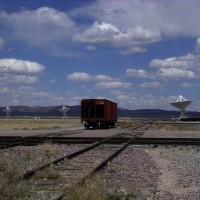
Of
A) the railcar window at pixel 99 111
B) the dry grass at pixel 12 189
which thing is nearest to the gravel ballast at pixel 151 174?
the dry grass at pixel 12 189

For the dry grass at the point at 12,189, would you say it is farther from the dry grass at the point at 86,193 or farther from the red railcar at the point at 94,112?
the red railcar at the point at 94,112

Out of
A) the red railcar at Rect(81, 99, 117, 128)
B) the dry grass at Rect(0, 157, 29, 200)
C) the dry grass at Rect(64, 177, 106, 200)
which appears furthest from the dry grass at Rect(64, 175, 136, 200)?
the red railcar at Rect(81, 99, 117, 128)

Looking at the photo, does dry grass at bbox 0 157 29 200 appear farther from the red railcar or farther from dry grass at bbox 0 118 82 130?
dry grass at bbox 0 118 82 130

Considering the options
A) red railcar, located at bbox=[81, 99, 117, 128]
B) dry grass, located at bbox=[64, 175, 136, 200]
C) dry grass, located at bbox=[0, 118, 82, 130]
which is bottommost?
dry grass, located at bbox=[64, 175, 136, 200]

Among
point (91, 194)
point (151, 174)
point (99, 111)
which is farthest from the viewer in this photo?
point (99, 111)

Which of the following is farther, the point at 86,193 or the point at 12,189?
the point at 12,189

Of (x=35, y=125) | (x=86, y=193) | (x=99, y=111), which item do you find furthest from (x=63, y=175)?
(x=35, y=125)

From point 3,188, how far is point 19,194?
449mm

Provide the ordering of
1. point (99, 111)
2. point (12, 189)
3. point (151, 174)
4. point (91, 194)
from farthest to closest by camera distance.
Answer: point (99, 111) → point (151, 174) → point (12, 189) → point (91, 194)

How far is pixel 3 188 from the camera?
10.1 metres

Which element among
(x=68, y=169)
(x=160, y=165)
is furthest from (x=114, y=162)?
Answer: (x=68, y=169)

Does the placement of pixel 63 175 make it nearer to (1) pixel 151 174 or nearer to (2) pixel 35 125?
(1) pixel 151 174

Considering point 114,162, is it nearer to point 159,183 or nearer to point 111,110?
point 159,183

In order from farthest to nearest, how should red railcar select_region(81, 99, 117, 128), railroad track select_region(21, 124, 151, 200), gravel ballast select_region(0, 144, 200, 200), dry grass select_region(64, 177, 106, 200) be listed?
red railcar select_region(81, 99, 117, 128)
gravel ballast select_region(0, 144, 200, 200)
railroad track select_region(21, 124, 151, 200)
dry grass select_region(64, 177, 106, 200)
